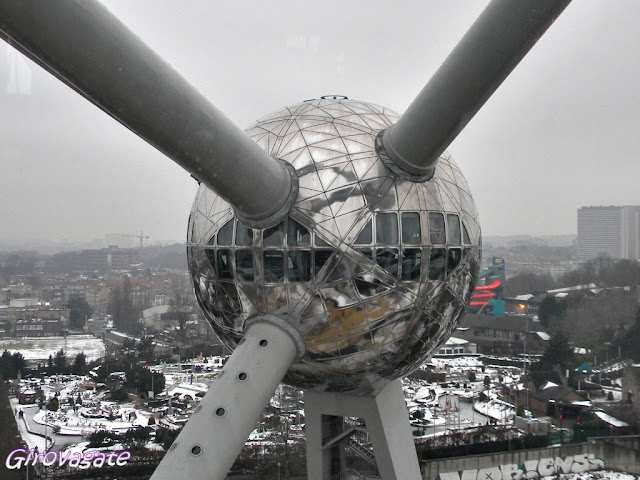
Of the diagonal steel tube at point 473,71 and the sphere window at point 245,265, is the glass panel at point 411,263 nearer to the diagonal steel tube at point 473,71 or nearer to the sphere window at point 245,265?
the diagonal steel tube at point 473,71

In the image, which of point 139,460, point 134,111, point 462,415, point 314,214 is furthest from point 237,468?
point 134,111

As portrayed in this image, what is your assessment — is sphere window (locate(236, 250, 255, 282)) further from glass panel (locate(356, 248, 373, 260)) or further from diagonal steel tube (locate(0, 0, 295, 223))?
glass panel (locate(356, 248, 373, 260))

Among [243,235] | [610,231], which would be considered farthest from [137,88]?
[610,231]

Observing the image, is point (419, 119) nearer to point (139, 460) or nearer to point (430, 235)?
point (430, 235)

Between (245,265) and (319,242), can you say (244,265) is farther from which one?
(319,242)

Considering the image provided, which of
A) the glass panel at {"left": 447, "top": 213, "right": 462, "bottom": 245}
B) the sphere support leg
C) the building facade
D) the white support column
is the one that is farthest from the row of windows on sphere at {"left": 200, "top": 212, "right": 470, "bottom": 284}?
the building facade

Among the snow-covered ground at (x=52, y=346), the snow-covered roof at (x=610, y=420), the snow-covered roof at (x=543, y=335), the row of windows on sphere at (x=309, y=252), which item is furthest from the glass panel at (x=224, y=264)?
the snow-covered roof at (x=543, y=335)
